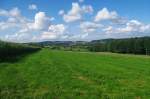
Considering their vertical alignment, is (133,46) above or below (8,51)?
below

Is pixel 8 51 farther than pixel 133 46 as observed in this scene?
No

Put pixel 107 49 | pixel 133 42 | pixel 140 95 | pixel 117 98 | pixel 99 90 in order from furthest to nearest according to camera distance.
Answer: pixel 107 49, pixel 133 42, pixel 99 90, pixel 140 95, pixel 117 98

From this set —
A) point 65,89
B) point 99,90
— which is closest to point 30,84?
point 65,89

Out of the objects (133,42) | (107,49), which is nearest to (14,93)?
(133,42)

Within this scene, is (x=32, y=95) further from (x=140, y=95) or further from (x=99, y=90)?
(x=140, y=95)

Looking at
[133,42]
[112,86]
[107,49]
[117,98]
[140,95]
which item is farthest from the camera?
[107,49]

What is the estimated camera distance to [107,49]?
162 meters

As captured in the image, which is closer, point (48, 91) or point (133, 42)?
point (48, 91)

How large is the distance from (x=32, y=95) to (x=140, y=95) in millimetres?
5983

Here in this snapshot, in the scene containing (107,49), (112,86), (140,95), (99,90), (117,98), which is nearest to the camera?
(117,98)

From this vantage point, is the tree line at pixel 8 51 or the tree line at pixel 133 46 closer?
the tree line at pixel 8 51

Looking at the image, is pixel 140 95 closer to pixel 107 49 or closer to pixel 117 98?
pixel 117 98

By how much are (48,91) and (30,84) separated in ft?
11.6

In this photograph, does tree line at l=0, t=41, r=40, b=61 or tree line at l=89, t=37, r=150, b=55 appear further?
tree line at l=89, t=37, r=150, b=55
